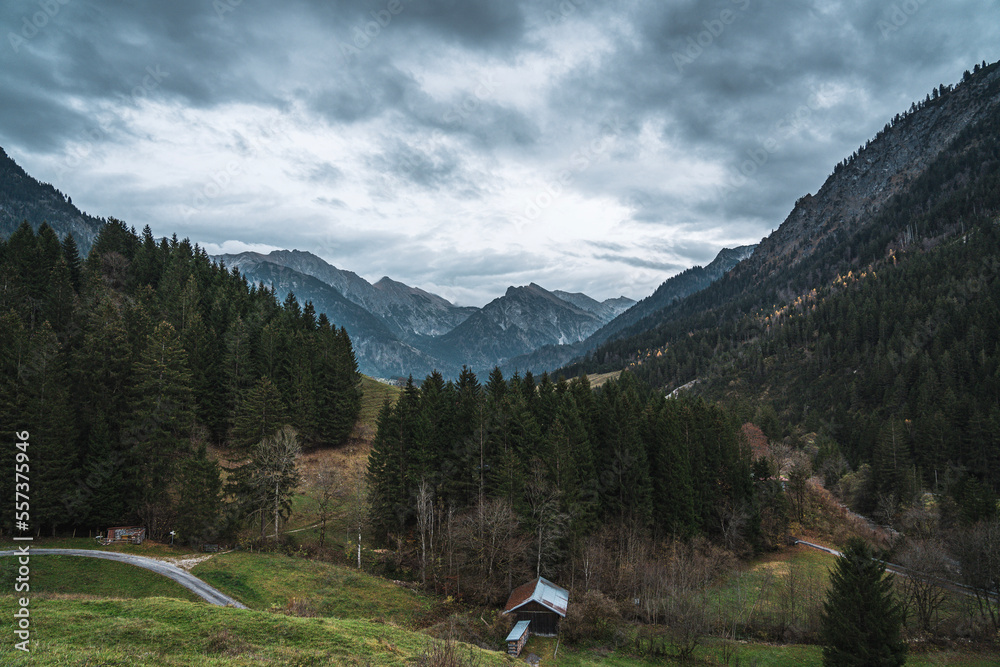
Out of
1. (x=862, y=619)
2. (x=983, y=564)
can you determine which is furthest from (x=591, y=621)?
(x=983, y=564)

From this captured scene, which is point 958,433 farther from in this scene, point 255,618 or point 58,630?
point 58,630

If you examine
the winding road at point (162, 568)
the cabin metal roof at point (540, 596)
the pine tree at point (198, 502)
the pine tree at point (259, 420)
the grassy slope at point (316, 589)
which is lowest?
the cabin metal roof at point (540, 596)

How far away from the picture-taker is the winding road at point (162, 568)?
116 ft

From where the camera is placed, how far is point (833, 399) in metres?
176

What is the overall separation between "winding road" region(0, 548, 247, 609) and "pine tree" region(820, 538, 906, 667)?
4218 centimetres

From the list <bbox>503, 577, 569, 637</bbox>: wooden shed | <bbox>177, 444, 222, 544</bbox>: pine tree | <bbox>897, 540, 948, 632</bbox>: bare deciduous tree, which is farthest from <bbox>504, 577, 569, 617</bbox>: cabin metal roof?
<bbox>897, 540, 948, 632</bbox>: bare deciduous tree

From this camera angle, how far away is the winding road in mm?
35406

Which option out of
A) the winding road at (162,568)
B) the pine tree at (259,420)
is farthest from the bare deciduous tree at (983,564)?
the pine tree at (259,420)

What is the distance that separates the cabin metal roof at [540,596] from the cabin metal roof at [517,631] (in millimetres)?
1568

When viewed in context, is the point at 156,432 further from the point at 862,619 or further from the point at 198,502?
the point at 862,619

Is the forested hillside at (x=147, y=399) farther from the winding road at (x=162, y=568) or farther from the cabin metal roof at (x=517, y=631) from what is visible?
the cabin metal roof at (x=517, y=631)

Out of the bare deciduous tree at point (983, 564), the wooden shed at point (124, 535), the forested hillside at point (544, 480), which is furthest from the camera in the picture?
the forested hillside at point (544, 480)

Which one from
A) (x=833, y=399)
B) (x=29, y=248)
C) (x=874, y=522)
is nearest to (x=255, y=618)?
(x=29, y=248)

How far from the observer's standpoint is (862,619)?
3312cm
